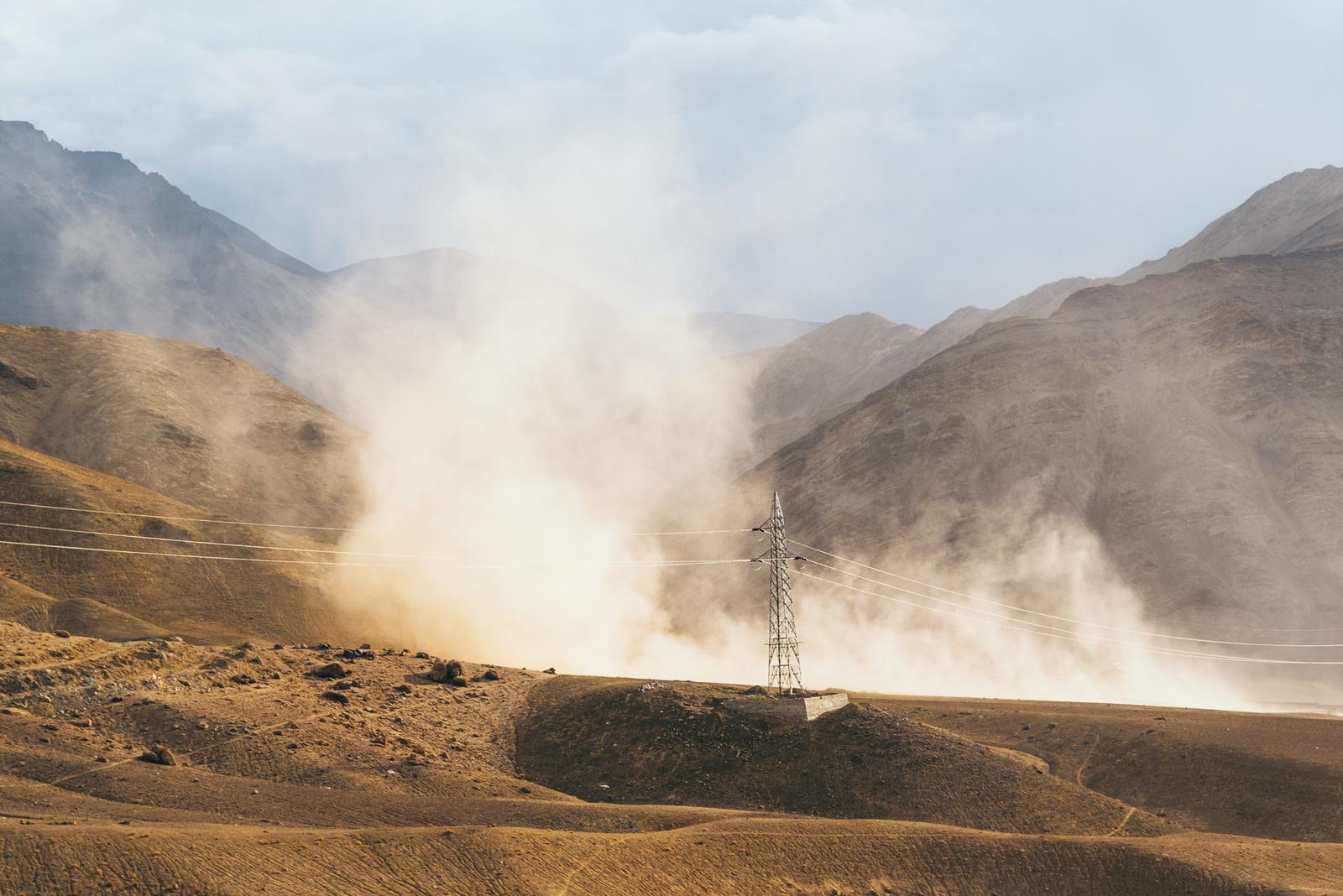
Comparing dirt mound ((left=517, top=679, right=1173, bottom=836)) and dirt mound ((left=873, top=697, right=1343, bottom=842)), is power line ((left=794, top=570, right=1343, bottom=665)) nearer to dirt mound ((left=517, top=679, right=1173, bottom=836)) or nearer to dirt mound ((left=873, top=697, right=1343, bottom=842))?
dirt mound ((left=873, top=697, right=1343, bottom=842))

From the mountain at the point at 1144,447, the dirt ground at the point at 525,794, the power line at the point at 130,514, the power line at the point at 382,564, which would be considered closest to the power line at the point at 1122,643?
the mountain at the point at 1144,447

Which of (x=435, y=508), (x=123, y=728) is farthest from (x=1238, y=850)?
(x=435, y=508)

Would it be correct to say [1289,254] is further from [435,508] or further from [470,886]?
[470,886]

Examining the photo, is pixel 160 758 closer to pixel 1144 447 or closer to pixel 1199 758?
pixel 1199 758

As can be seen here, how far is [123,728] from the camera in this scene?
52.8 metres

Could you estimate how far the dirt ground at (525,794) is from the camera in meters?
37.3

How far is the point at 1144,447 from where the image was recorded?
489ft

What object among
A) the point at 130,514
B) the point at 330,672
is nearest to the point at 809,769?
the point at 330,672

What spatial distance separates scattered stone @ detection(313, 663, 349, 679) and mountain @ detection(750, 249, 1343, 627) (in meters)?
90.5

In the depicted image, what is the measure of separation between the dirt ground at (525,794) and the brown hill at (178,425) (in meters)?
78.7

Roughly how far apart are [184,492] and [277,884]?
370 feet

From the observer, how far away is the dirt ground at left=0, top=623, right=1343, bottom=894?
37.3m

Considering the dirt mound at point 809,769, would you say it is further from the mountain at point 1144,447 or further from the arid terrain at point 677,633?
the mountain at point 1144,447

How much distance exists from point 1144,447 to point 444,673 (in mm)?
108448
